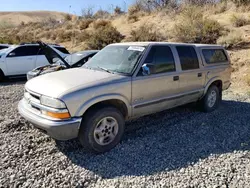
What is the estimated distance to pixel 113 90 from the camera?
4.06m

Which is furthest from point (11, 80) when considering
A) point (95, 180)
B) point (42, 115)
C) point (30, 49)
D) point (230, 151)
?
point (230, 151)

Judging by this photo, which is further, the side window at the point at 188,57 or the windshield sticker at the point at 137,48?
the side window at the point at 188,57

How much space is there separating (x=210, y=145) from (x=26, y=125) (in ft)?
12.1

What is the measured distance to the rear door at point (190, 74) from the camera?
5.30 metres

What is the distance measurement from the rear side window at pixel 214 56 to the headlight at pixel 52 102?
3.85m

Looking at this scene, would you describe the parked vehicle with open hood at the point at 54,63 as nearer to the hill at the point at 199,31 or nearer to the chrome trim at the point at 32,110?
the chrome trim at the point at 32,110

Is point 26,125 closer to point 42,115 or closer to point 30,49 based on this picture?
point 42,115

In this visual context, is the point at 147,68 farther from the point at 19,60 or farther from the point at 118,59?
the point at 19,60

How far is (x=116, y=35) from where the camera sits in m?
17.6

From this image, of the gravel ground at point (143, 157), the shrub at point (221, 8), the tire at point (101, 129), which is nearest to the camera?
the gravel ground at point (143, 157)

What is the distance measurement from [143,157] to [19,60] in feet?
27.4

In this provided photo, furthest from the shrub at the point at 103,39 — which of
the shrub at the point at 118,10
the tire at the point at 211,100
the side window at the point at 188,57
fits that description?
the shrub at the point at 118,10

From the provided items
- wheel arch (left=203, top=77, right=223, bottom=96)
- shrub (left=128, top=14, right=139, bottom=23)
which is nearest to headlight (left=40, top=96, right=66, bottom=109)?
wheel arch (left=203, top=77, right=223, bottom=96)

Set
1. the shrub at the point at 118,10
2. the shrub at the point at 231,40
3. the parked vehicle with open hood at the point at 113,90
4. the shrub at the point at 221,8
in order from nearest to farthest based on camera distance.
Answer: the parked vehicle with open hood at the point at 113,90, the shrub at the point at 231,40, the shrub at the point at 221,8, the shrub at the point at 118,10
